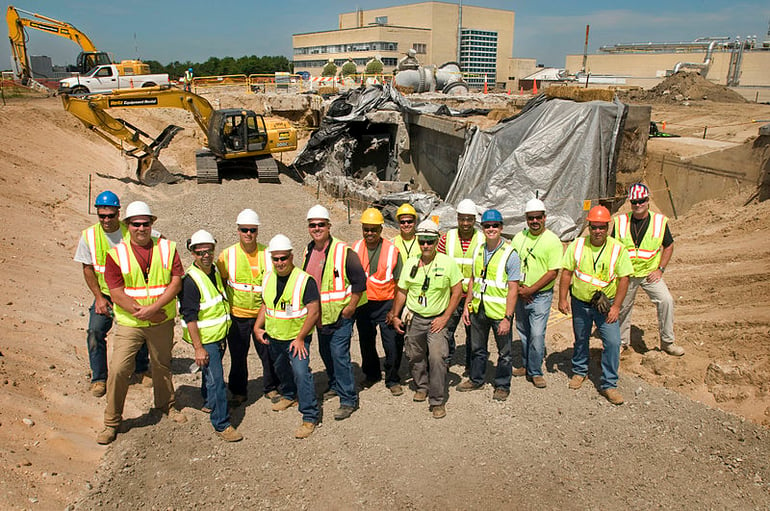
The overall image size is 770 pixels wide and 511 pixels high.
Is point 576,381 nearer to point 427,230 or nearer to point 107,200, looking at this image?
point 427,230

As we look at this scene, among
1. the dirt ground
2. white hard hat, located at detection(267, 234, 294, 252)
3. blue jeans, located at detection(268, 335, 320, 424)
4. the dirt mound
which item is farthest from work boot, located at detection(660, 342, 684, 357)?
the dirt mound

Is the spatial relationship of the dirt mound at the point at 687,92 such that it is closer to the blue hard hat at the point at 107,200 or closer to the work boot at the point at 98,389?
the blue hard hat at the point at 107,200

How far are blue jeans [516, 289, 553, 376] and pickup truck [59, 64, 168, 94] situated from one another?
869 inches

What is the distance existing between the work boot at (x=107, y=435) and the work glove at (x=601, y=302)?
13.8ft

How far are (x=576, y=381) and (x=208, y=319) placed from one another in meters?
3.45

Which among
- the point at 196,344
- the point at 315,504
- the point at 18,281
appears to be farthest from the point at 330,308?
the point at 18,281

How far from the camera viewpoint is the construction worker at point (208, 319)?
411 centimetres

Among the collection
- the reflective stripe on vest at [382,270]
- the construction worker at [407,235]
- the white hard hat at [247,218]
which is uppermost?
the white hard hat at [247,218]

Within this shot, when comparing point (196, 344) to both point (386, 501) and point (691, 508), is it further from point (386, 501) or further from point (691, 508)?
point (691, 508)

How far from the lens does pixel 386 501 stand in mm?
3672

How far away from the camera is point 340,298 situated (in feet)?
14.8

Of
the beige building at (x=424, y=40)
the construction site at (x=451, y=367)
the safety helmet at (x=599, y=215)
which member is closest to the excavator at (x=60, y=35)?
the construction site at (x=451, y=367)

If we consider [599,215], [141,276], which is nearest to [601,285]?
[599,215]

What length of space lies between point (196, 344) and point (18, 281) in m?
4.50
